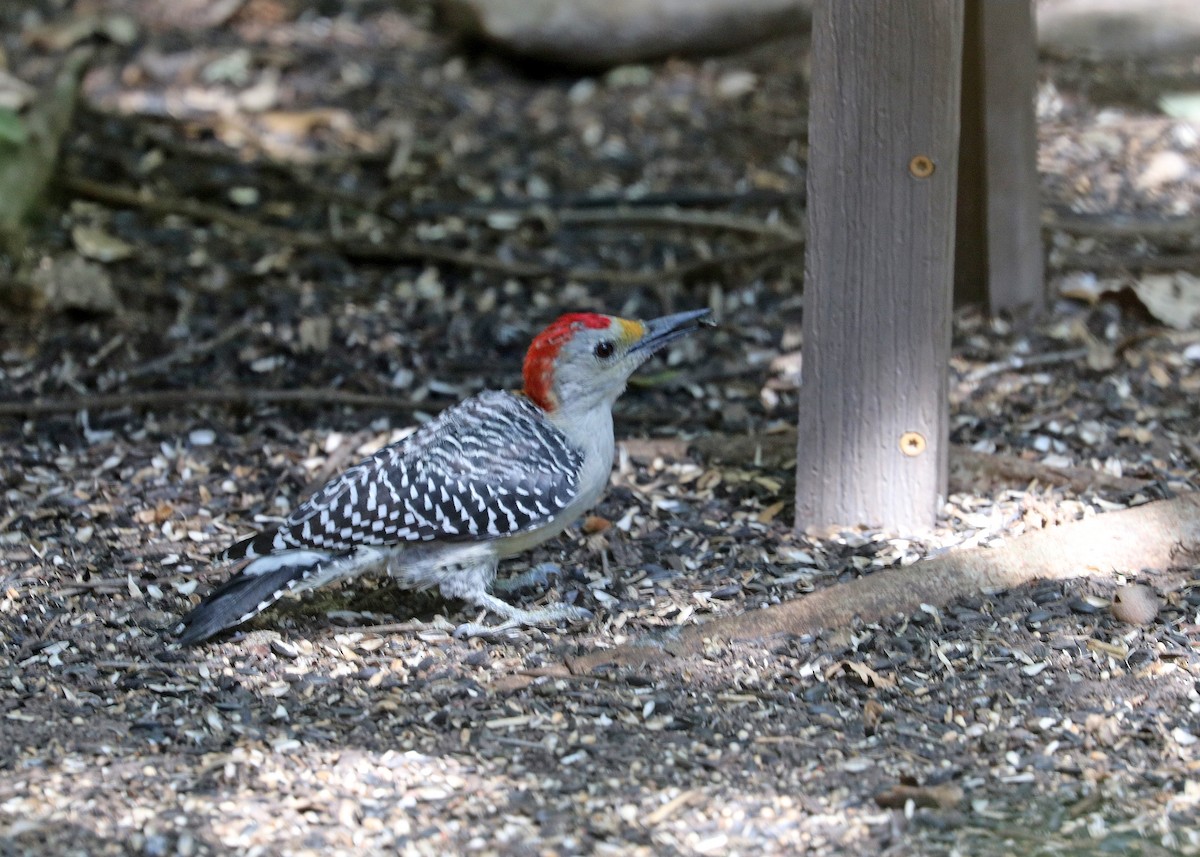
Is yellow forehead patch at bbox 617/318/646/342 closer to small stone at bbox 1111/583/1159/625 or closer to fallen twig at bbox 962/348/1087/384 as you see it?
small stone at bbox 1111/583/1159/625

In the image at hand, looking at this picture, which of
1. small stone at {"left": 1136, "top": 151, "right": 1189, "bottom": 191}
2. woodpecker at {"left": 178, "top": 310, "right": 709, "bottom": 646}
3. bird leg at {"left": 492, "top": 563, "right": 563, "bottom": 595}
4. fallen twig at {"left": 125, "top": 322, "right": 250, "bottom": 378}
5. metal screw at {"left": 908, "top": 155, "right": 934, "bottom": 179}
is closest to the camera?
woodpecker at {"left": 178, "top": 310, "right": 709, "bottom": 646}

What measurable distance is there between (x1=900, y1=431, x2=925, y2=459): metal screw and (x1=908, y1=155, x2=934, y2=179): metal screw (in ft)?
2.89

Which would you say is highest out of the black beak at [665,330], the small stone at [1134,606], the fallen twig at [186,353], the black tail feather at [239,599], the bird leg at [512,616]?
the black beak at [665,330]

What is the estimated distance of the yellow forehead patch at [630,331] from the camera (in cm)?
505

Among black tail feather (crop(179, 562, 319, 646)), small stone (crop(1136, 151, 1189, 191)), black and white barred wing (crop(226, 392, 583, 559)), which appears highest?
small stone (crop(1136, 151, 1189, 191))

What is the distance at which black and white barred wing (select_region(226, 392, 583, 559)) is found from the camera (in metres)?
4.73

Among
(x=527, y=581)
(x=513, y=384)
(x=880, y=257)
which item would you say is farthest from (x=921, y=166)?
(x=513, y=384)

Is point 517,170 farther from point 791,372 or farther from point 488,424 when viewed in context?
point 488,424

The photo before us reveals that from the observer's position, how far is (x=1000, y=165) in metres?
6.46

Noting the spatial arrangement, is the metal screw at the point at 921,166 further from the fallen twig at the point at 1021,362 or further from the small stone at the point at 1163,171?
the small stone at the point at 1163,171

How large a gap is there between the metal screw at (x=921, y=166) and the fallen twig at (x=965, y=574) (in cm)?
124

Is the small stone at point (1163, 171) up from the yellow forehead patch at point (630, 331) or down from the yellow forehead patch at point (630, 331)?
up

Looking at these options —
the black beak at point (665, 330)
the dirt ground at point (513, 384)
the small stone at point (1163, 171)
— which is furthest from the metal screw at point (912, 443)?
the small stone at point (1163, 171)

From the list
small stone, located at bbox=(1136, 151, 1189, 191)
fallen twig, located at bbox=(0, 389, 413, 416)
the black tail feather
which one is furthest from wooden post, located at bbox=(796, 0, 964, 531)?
small stone, located at bbox=(1136, 151, 1189, 191)
